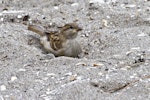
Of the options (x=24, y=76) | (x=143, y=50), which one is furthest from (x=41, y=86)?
(x=143, y=50)

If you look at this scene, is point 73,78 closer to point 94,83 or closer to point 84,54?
point 94,83

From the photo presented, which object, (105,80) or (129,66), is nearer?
(105,80)

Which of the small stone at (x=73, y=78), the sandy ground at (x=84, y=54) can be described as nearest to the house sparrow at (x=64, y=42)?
the sandy ground at (x=84, y=54)

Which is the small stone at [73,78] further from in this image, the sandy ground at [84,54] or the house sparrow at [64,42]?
the house sparrow at [64,42]

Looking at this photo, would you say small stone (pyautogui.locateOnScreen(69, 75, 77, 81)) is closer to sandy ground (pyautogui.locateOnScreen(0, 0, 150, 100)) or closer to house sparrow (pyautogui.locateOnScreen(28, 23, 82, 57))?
sandy ground (pyautogui.locateOnScreen(0, 0, 150, 100))

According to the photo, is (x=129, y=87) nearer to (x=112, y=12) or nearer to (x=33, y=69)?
(x=33, y=69)

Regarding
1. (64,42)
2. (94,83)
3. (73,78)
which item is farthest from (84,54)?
(94,83)

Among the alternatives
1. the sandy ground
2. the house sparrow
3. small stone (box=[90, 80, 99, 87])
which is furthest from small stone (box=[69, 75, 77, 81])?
the house sparrow
